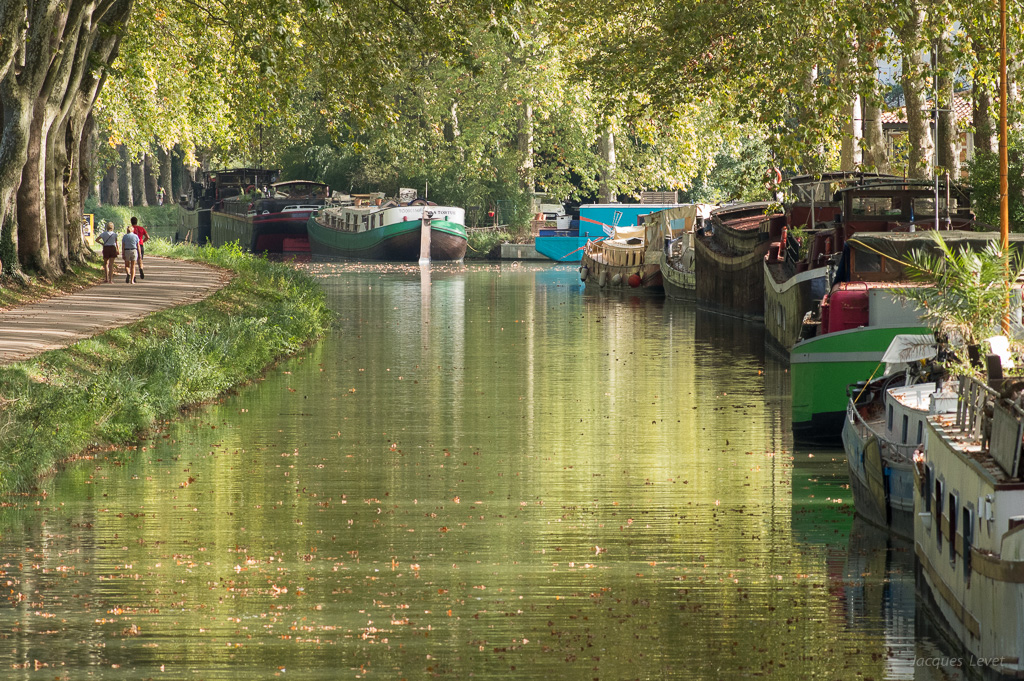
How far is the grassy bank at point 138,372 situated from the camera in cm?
1695

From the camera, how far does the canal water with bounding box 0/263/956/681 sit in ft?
35.3

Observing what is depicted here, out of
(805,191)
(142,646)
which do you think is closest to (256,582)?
(142,646)

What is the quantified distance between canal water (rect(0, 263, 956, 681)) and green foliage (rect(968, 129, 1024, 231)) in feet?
36.7

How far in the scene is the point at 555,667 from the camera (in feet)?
34.2

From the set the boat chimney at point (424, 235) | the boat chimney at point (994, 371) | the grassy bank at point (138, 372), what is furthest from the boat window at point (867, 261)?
the boat chimney at point (424, 235)

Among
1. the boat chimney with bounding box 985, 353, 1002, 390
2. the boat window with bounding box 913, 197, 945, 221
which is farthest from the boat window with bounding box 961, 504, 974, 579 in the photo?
the boat window with bounding box 913, 197, 945, 221

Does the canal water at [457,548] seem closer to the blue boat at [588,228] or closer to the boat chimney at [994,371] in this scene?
the boat chimney at [994,371]

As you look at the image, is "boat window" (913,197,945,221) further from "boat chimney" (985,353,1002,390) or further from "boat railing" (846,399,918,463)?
"boat chimney" (985,353,1002,390)

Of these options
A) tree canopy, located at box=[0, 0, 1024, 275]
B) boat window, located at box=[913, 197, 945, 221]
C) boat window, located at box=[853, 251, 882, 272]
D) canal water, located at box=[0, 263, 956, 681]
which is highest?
tree canopy, located at box=[0, 0, 1024, 275]

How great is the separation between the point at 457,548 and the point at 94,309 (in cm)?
1705

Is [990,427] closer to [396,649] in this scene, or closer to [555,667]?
[555,667]

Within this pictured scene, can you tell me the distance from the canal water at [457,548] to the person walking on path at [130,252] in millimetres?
11822

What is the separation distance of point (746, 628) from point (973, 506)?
7.38 ft

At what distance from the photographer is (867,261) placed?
25062 millimetres
